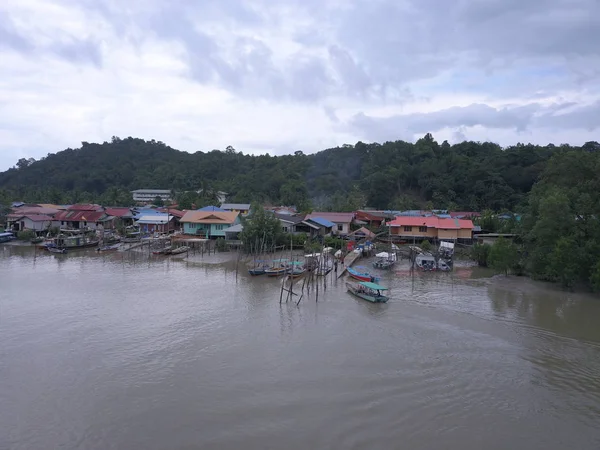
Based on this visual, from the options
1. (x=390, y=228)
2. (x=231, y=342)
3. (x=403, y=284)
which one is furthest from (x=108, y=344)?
(x=390, y=228)

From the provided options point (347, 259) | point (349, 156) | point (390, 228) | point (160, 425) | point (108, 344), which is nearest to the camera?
point (160, 425)

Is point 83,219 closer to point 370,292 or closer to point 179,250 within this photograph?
point 179,250

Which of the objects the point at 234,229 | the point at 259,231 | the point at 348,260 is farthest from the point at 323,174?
the point at 348,260

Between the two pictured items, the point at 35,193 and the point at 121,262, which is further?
the point at 35,193

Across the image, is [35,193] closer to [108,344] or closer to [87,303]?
[87,303]

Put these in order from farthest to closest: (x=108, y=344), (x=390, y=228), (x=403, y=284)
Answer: (x=390, y=228), (x=403, y=284), (x=108, y=344)

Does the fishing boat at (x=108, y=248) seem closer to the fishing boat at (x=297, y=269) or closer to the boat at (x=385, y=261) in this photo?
the fishing boat at (x=297, y=269)
